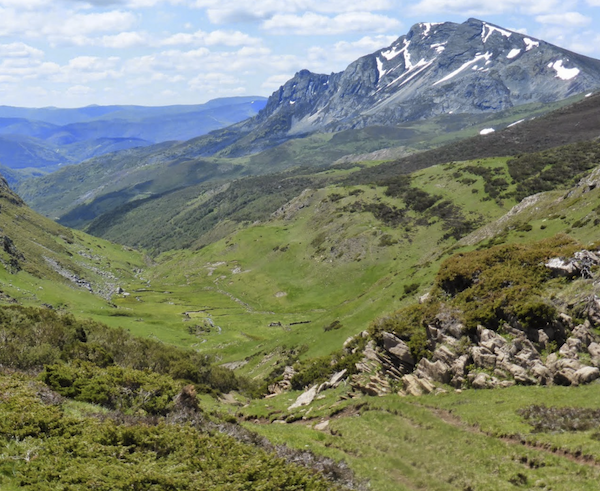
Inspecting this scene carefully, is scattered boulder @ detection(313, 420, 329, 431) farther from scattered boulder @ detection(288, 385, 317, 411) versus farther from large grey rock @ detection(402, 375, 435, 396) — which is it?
large grey rock @ detection(402, 375, 435, 396)

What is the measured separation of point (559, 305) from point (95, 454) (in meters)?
28.1

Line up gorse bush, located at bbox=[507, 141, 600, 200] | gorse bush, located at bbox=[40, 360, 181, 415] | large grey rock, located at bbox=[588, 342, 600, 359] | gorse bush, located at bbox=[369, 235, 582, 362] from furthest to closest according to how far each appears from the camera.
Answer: gorse bush, located at bbox=[507, 141, 600, 200] < gorse bush, located at bbox=[369, 235, 582, 362] < large grey rock, located at bbox=[588, 342, 600, 359] < gorse bush, located at bbox=[40, 360, 181, 415]

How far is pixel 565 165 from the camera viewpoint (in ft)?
459

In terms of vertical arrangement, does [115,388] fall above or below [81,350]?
above

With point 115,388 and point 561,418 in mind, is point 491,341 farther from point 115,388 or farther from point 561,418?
point 115,388

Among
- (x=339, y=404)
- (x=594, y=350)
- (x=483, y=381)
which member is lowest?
(x=339, y=404)

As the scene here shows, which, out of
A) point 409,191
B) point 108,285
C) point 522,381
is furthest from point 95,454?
point 108,285

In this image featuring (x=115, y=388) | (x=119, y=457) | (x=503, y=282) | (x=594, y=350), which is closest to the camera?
(x=119, y=457)

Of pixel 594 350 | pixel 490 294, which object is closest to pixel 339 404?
pixel 490 294

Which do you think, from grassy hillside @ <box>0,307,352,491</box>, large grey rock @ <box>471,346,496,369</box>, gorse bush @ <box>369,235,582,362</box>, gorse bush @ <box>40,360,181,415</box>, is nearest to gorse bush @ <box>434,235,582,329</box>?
gorse bush @ <box>369,235,582,362</box>

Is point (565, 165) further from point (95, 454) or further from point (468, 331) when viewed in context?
point (95, 454)

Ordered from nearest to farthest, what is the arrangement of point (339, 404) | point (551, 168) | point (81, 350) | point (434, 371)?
point (434, 371), point (339, 404), point (81, 350), point (551, 168)

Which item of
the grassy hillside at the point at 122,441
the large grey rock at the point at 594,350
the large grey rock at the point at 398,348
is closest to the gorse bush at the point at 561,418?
the large grey rock at the point at 594,350

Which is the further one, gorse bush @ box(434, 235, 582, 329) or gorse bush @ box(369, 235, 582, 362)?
gorse bush @ box(369, 235, 582, 362)
